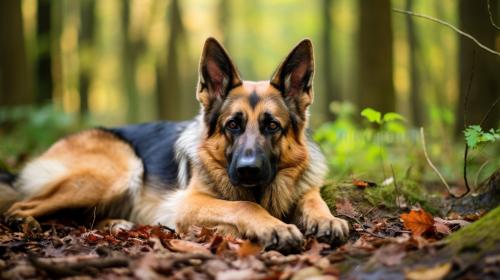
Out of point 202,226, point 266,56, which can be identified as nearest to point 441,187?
point 202,226

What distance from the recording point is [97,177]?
19.5 feet

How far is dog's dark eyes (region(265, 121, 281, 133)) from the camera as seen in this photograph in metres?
4.77

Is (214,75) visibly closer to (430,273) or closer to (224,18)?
(430,273)

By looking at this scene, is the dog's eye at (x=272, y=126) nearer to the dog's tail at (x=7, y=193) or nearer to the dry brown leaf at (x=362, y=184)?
the dry brown leaf at (x=362, y=184)

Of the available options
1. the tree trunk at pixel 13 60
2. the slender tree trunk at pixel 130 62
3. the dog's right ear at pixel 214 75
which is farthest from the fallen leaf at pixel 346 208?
the slender tree trunk at pixel 130 62

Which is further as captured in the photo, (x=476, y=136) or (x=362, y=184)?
(x=362, y=184)

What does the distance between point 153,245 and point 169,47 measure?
15.3 metres

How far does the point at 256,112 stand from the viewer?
476cm

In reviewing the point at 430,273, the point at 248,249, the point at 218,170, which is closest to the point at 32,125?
the point at 218,170

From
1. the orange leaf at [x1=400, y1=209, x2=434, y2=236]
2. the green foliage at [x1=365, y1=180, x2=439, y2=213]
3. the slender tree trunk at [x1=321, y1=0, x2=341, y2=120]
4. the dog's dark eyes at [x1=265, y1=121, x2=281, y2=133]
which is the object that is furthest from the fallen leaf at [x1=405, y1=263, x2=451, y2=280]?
the slender tree trunk at [x1=321, y1=0, x2=341, y2=120]

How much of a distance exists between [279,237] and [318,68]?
2661 centimetres

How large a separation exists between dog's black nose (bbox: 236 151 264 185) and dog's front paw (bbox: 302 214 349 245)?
1.97 ft

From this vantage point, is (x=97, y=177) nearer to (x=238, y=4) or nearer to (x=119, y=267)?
(x=119, y=267)

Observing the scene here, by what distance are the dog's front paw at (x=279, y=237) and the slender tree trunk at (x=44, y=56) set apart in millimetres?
12943
